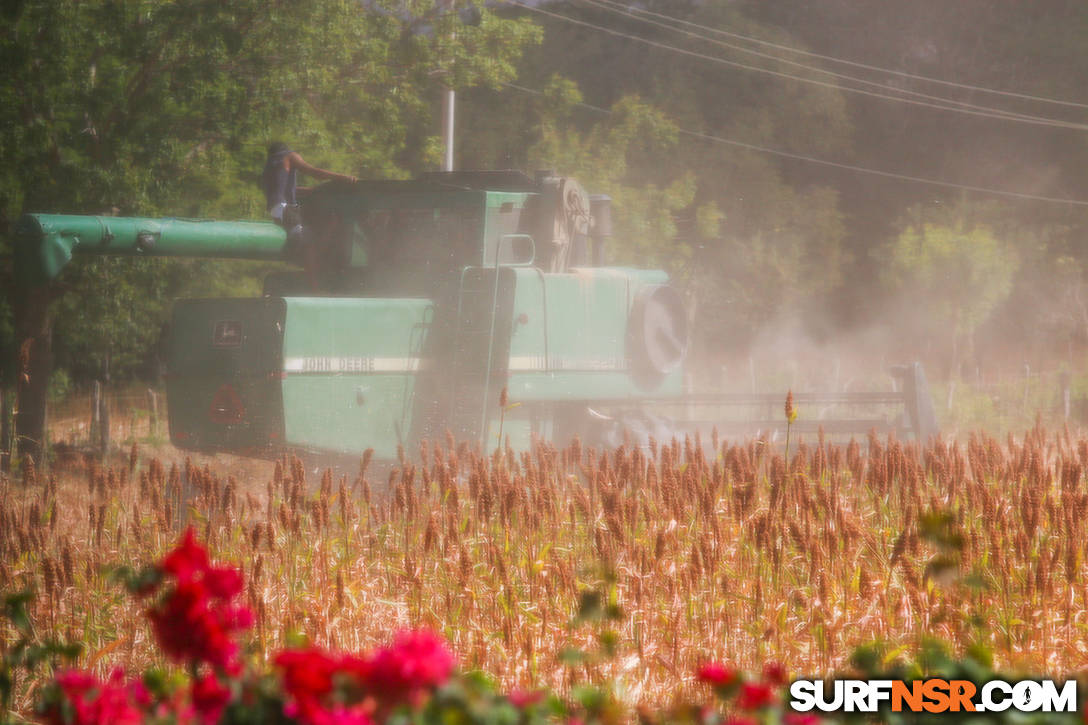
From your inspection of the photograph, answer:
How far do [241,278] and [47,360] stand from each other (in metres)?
5.38

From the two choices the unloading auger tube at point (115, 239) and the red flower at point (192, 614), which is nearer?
the red flower at point (192, 614)

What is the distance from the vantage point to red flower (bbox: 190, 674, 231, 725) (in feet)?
6.18

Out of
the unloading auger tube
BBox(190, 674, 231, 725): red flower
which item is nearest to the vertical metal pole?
the unloading auger tube

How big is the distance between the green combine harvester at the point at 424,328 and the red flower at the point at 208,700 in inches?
292

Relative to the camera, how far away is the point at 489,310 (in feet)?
35.0

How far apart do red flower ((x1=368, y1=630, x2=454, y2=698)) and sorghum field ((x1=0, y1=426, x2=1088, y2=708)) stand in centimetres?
221

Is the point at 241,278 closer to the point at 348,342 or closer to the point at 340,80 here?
the point at 340,80

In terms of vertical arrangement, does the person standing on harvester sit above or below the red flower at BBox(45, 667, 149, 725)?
above

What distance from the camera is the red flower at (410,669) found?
175cm

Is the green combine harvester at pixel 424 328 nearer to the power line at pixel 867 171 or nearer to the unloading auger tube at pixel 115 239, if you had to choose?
the unloading auger tube at pixel 115 239

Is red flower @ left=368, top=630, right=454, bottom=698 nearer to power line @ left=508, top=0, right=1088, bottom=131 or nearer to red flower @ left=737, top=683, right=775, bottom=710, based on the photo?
red flower @ left=737, top=683, right=775, bottom=710

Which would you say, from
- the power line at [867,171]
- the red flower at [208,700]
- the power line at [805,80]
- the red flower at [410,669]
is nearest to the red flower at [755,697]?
the red flower at [410,669]

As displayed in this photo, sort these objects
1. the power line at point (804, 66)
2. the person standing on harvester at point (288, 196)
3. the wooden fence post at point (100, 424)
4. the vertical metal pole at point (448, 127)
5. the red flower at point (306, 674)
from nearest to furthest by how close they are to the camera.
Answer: the red flower at point (306, 674), the person standing on harvester at point (288, 196), the wooden fence post at point (100, 424), the vertical metal pole at point (448, 127), the power line at point (804, 66)

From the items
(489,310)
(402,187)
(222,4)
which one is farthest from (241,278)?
(489,310)
